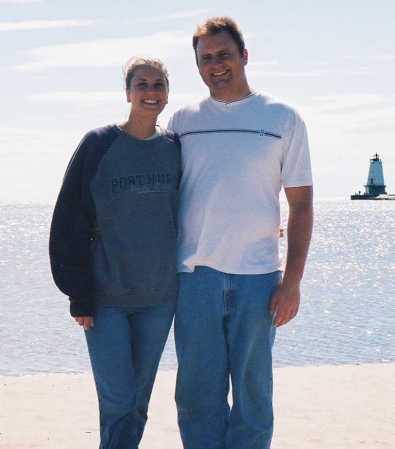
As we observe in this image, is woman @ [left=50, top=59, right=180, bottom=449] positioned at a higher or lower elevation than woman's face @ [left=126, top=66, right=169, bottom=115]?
lower

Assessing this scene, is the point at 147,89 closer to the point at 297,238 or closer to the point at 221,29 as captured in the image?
the point at 221,29

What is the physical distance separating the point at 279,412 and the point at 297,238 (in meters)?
3.30

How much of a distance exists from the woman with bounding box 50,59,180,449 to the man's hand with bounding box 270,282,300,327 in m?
0.50

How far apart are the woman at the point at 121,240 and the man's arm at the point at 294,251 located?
54cm

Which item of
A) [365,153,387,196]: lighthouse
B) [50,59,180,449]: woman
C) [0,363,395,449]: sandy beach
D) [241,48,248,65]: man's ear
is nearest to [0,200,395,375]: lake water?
[0,363,395,449]: sandy beach

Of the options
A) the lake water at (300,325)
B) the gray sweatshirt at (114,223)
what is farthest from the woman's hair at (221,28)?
the lake water at (300,325)

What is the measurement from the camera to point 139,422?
4484 mm

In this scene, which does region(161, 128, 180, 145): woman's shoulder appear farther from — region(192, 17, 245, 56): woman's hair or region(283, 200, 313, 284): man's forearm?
region(283, 200, 313, 284): man's forearm

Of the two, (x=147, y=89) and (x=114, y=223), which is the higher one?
(x=147, y=89)

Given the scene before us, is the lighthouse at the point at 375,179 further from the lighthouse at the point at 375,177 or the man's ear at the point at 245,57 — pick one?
the man's ear at the point at 245,57

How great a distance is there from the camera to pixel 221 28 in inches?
174

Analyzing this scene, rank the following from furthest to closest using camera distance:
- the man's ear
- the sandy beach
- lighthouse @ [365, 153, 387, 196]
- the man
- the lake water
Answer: lighthouse @ [365, 153, 387, 196] < the lake water < the sandy beach < the man's ear < the man

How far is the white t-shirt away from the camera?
171 inches

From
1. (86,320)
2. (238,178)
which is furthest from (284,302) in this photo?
(86,320)
